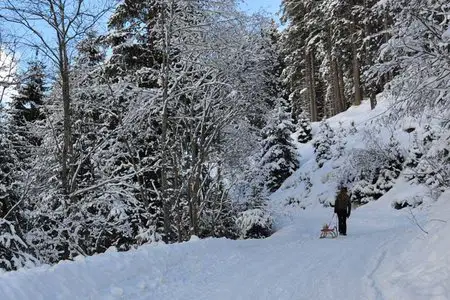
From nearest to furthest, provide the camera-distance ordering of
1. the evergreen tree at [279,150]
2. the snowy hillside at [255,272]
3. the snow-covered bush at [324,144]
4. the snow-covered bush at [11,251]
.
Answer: the snowy hillside at [255,272] < the snow-covered bush at [11,251] < the snow-covered bush at [324,144] < the evergreen tree at [279,150]

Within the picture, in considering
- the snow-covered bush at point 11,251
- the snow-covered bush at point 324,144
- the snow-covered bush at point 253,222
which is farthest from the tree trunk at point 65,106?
the snow-covered bush at point 324,144

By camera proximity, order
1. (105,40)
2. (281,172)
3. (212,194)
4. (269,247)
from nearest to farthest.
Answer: (269,247) < (105,40) < (212,194) < (281,172)

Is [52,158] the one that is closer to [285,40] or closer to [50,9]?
[50,9]

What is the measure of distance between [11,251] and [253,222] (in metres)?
11.4

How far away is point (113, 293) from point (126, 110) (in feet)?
35.5

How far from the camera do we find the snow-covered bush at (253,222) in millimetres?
19109

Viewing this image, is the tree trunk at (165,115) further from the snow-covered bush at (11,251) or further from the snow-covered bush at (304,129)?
the snow-covered bush at (304,129)

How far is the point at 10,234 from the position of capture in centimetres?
934

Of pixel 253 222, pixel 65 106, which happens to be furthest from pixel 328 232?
pixel 65 106

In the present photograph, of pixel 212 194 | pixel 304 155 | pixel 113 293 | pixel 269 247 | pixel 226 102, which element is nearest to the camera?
pixel 113 293

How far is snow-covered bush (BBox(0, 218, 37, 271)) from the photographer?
29.7 ft

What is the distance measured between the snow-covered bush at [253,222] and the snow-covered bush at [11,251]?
10.8 meters

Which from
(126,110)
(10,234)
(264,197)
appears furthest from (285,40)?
(10,234)

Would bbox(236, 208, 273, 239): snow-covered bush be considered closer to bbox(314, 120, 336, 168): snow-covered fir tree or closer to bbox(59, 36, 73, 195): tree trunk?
bbox(59, 36, 73, 195): tree trunk
